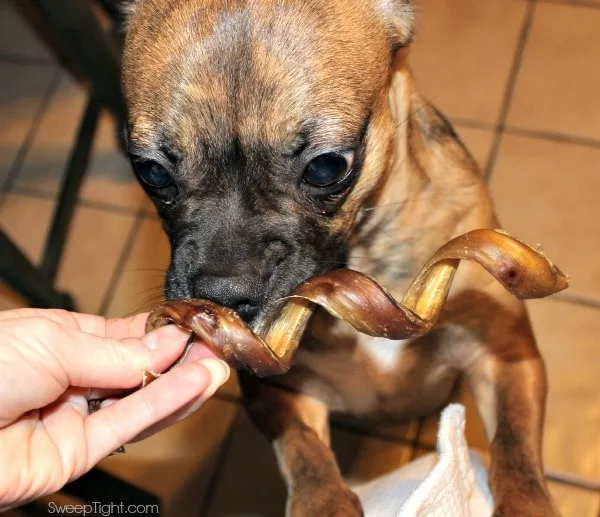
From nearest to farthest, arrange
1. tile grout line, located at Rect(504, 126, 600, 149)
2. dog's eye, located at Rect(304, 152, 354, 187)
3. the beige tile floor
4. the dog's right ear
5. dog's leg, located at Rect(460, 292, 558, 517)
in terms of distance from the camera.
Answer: dog's eye, located at Rect(304, 152, 354, 187) → dog's leg, located at Rect(460, 292, 558, 517) → the dog's right ear → the beige tile floor → tile grout line, located at Rect(504, 126, 600, 149)

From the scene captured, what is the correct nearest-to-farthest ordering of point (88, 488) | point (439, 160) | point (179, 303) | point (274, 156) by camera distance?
point (179, 303) < point (274, 156) < point (439, 160) < point (88, 488)

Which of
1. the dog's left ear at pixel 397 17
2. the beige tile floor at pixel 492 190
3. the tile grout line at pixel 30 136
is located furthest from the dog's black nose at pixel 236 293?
the tile grout line at pixel 30 136

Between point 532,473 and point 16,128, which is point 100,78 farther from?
point 532,473

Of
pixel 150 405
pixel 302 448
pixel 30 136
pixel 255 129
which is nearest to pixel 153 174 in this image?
pixel 255 129

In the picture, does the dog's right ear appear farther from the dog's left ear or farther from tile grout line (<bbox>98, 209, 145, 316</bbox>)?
tile grout line (<bbox>98, 209, 145, 316</bbox>)

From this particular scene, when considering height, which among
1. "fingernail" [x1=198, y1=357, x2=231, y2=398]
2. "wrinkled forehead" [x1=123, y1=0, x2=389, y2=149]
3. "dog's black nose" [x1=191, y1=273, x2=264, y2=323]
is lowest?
"fingernail" [x1=198, y1=357, x2=231, y2=398]

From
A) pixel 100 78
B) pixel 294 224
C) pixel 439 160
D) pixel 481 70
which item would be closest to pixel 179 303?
pixel 294 224

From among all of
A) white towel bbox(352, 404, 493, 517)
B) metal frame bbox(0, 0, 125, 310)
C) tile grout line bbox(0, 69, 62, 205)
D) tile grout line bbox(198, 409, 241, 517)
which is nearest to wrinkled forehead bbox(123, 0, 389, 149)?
white towel bbox(352, 404, 493, 517)

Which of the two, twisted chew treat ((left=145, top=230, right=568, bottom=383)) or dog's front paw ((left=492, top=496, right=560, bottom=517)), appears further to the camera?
dog's front paw ((left=492, top=496, right=560, bottom=517))
